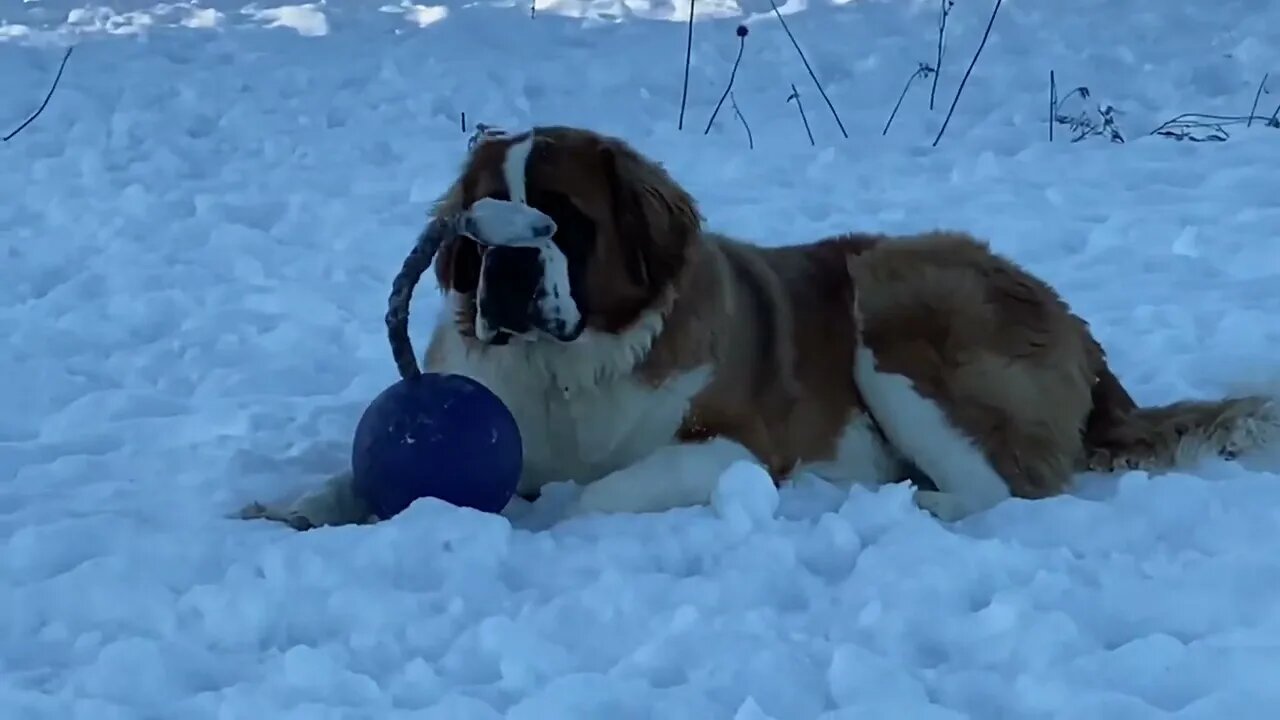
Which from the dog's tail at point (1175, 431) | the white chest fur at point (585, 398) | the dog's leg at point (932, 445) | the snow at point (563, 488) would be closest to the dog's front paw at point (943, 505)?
the dog's leg at point (932, 445)

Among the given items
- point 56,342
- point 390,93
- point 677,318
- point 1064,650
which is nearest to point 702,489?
point 677,318

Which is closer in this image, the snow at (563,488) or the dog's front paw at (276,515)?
the snow at (563,488)

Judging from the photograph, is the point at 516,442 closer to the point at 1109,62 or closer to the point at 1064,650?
the point at 1064,650

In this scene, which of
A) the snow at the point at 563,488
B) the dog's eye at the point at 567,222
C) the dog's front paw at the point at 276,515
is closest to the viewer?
the snow at the point at 563,488

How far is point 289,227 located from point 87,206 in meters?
0.89

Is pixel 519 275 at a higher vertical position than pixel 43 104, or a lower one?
higher

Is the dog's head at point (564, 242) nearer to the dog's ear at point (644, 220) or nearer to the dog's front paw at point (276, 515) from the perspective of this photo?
the dog's ear at point (644, 220)

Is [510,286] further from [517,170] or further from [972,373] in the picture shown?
[972,373]

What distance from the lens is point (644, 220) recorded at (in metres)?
3.88

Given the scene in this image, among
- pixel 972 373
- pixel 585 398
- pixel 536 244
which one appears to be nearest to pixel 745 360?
pixel 585 398

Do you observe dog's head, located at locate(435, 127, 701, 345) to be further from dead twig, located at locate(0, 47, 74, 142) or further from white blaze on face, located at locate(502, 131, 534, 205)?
dead twig, located at locate(0, 47, 74, 142)

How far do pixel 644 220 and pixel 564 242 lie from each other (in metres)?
0.24

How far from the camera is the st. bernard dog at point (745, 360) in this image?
148 inches

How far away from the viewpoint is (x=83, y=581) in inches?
125
